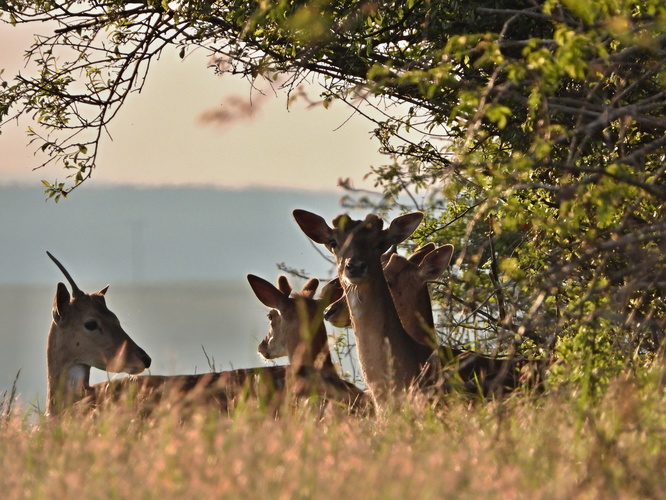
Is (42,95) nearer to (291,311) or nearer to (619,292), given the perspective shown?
(291,311)

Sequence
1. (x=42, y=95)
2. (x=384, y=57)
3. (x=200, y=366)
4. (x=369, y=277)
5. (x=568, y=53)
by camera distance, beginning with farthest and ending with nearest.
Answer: (x=42, y=95), (x=384, y=57), (x=200, y=366), (x=369, y=277), (x=568, y=53)

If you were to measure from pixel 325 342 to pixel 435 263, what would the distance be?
1.11 m

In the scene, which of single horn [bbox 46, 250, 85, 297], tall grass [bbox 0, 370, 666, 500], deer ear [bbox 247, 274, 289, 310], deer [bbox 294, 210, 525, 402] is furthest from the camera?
deer ear [bbox 247, 274, 289, 310]

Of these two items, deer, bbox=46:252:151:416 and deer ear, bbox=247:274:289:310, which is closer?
deer, bbox=46:252:151:416

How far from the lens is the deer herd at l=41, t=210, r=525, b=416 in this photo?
782 cm

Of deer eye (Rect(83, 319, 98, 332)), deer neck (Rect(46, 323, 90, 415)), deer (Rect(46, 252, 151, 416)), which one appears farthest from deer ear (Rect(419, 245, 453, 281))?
deer neck (Rect(46, 323, 90, 415))

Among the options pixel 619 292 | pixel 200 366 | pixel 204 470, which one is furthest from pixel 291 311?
pixel 204 470

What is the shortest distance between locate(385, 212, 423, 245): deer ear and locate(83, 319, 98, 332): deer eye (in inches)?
93.8

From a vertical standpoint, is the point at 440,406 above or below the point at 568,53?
below

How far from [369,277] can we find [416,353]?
63 cm

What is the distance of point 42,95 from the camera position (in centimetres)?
1198

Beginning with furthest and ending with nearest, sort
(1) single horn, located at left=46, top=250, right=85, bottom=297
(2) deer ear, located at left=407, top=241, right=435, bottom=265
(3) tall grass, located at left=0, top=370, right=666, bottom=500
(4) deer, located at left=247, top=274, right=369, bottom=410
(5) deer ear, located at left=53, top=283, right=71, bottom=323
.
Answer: (2) deer ear, located at left=407, top=241, right=435, bottom=265 < (4) deer, located at left=247, top=274, right=369, bottom=410 < (5) deer ear, located at left=53, top=283, right=71, bottom=323 < (1) single horn, located at left=46, top=250, right=85, bottom=297 < (3) tall grass, located at left=0, top=370, right=666, bottom=500

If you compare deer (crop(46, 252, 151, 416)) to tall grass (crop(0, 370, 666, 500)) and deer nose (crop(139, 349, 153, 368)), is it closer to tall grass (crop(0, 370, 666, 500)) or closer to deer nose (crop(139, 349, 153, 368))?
deer nose (crop(139, 349, 153, 368))

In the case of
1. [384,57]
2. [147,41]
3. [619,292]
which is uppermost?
[147,41]
